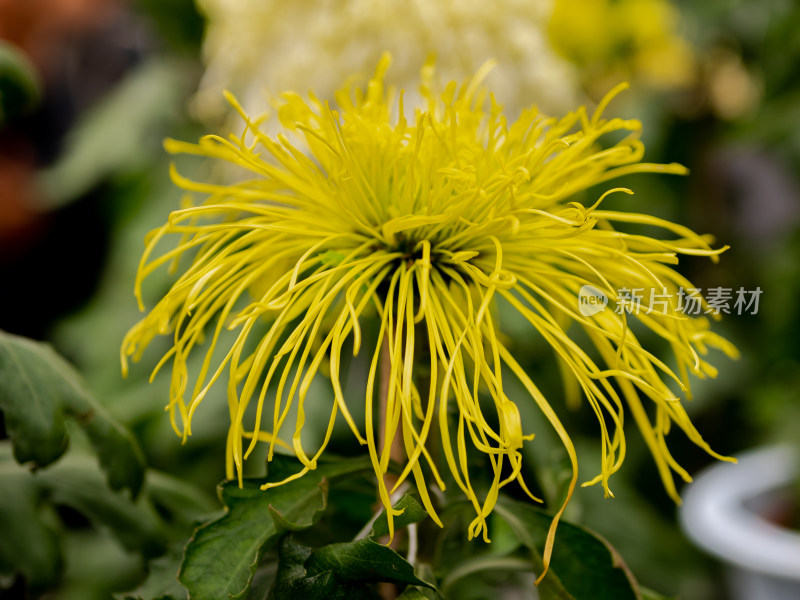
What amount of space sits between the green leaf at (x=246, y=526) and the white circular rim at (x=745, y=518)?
54 cm

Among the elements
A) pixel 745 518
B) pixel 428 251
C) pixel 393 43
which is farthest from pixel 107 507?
pixel 745 518

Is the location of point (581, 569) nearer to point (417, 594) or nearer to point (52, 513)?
point (417, 594)

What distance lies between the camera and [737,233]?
4.15 ft

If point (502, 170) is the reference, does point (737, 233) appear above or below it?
above

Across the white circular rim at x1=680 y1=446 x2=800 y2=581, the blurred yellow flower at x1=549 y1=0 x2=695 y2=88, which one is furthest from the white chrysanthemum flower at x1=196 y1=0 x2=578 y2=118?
the white circular rim at x1=680 y1=446 x2=800 y2=581

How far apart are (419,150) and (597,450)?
0.73 meters

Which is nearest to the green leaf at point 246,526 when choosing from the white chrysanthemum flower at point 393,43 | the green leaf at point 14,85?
the green leaf at point 14,85

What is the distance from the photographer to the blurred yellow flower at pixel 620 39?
3.27ft

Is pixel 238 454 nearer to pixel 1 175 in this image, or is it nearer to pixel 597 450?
pixel 597 450

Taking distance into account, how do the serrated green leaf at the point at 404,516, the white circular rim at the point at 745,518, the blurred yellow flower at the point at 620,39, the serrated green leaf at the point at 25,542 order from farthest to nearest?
1. the blurred yellow flower at the point at 620,39
2. the white circular rim at the point at 745,518
3. the serrated green leaf at the point at 25,542
4. the serrated green leaf at the point at 404,516

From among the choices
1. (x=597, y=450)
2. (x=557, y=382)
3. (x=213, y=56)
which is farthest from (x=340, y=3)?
(x=597, y=450)

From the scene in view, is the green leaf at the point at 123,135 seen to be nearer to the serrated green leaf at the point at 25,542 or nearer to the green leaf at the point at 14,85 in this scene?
the green leaf at the point at 14,85

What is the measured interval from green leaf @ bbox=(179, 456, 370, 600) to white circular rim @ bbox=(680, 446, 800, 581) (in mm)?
537

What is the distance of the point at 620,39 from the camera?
3.42 ft
